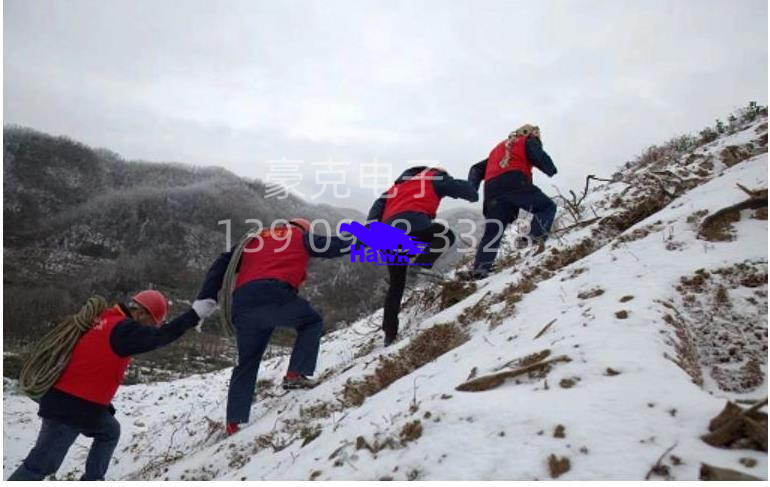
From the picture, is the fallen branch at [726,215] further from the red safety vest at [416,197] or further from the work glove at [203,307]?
the work glove at [203,307]

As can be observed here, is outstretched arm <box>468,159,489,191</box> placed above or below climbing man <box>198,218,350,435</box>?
above

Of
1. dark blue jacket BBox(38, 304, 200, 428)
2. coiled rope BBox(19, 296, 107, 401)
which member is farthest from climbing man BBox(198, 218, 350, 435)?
coiled rope BBox(19, 296, 107, 401)

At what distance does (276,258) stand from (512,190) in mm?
3227

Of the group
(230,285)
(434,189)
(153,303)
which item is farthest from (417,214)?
(153,303)

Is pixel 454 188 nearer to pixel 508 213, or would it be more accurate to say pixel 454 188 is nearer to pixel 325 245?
pixel 508 213

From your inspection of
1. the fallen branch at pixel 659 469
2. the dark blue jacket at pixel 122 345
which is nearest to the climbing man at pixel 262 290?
the dark blue jacket at pixel 122 345

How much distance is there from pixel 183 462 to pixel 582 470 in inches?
166

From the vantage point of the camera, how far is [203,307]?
482 centimetres

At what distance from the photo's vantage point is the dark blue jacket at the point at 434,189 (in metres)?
5.77

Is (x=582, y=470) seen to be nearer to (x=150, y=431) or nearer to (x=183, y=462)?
(x=183, y=462)

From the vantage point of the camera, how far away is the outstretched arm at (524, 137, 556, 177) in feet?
21.2

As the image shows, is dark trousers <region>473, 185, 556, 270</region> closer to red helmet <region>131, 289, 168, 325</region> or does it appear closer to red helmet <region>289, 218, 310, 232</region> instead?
red helmet <region>289, 218, 310, 232</region>

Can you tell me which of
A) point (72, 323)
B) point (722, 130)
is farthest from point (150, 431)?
point (722, 130)

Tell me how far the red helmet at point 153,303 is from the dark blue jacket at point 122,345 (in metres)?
0.45
